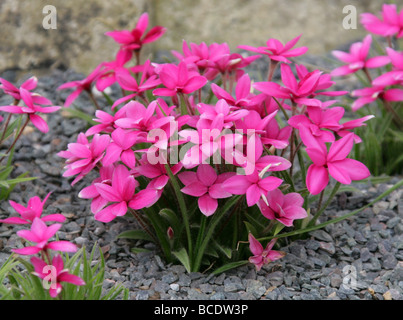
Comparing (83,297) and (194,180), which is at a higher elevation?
(194,180)

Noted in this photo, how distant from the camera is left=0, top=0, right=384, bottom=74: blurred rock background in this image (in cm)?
267

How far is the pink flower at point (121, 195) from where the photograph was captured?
4.56 ft

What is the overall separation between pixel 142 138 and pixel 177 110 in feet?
1.19

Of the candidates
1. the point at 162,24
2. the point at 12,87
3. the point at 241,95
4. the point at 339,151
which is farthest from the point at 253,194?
the point at 162,24

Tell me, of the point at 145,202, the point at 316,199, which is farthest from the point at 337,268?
the point at 145,202

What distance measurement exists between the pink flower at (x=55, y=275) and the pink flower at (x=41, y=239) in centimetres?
3

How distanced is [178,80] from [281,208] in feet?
1.53

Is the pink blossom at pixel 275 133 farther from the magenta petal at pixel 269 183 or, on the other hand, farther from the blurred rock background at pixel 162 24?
the blurred rock background at pixel 162 24

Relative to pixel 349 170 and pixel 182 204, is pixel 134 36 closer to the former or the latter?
pixel 182 204

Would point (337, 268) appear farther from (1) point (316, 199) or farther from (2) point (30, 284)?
(2) point (30, 284)

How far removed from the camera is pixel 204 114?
139cm

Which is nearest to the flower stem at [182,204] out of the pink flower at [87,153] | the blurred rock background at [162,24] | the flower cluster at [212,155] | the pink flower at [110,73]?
the flower cluster at [212,155]

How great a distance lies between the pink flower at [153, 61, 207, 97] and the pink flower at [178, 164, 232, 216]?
9.1 inches

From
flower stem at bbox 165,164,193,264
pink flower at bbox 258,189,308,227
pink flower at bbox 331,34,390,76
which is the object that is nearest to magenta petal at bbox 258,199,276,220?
pink flower at bbox 258,189,308,227
